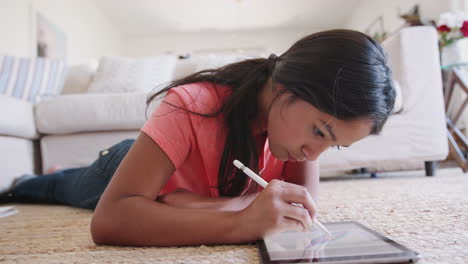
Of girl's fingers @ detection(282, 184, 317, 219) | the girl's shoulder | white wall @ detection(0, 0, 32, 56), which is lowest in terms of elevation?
girl's fingers @ detection(282, 184, 317, 219)

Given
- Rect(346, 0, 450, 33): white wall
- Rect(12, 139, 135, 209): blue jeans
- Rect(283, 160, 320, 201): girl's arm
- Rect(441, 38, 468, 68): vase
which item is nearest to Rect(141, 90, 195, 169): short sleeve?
Rect(283, 160, 320, 201): girl's arm

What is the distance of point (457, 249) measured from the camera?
45 cm

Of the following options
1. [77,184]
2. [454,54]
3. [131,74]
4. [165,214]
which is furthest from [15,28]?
[454,54]

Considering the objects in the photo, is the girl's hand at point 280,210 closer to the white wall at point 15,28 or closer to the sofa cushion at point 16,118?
the sofa cushion at point 16,118

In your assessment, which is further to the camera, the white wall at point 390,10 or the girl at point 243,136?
the white wall at point 390,10

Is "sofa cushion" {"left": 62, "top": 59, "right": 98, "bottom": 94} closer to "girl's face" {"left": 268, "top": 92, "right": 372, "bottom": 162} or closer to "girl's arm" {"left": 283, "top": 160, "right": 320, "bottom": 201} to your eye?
"girl's arm" {"left": 283, "top": 160, "right": 320, "bottom": 201}

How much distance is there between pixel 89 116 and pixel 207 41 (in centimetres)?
480

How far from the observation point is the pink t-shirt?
1.76 feet

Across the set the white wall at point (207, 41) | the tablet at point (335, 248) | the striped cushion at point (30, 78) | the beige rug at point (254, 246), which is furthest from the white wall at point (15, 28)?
the white wall at point (207, 41)

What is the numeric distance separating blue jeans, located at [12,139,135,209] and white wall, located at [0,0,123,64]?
1819 millimetres

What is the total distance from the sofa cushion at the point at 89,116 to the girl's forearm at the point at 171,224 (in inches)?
41.8

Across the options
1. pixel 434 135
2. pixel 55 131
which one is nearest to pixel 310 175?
pixel 434 135

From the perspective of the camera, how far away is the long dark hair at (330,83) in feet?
1.58

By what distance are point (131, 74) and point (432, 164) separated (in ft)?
5.22
